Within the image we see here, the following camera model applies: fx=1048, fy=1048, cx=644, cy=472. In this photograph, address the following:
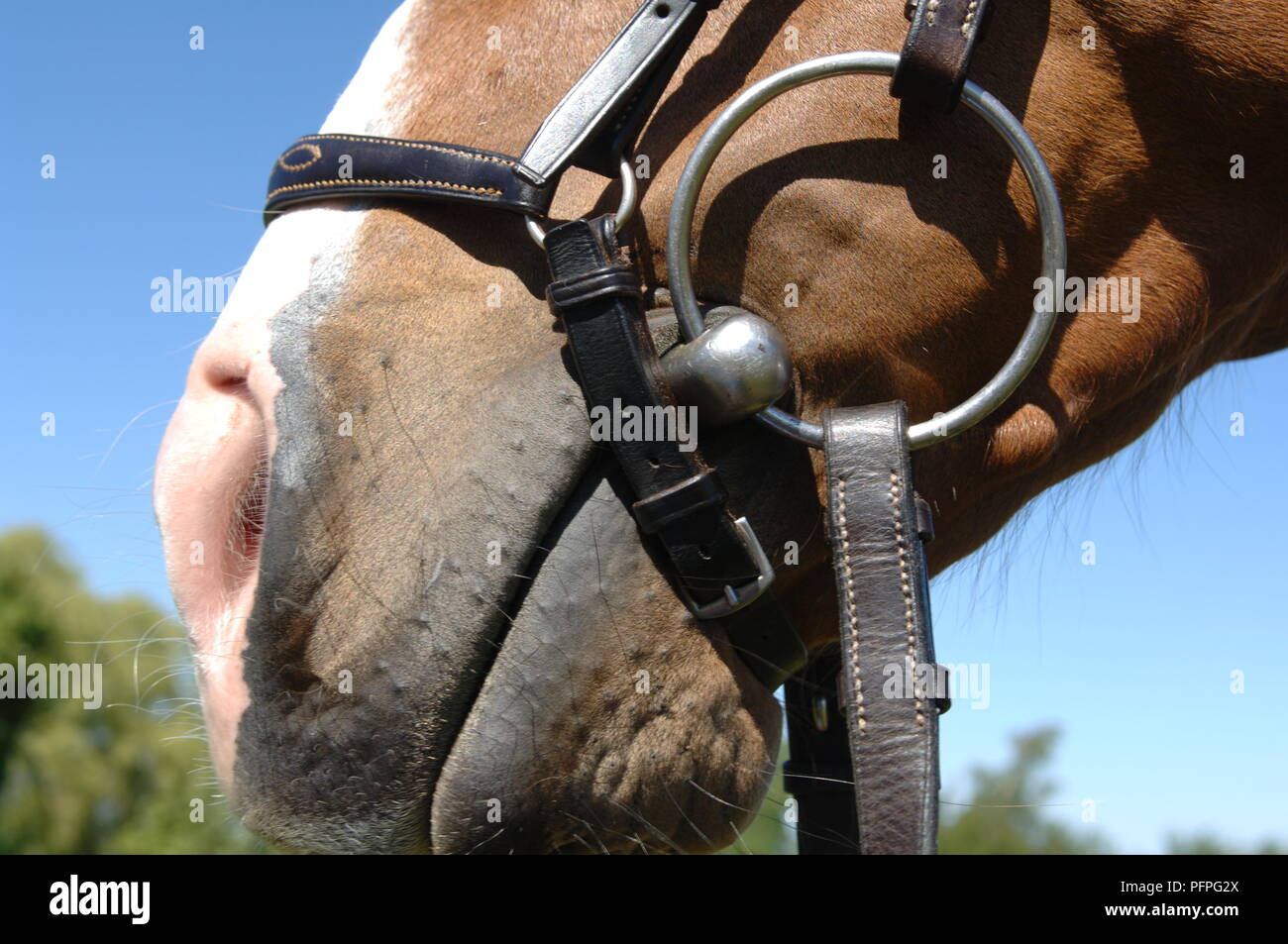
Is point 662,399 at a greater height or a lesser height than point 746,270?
lesser

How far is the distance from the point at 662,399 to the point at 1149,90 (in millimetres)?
785

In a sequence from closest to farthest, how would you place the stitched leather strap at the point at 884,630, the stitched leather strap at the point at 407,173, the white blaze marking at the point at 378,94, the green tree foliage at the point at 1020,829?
the stitched leather strap at the point at 884,630 → the stitched leather strap at the point at 407,173 → the white blaze marking at the point at 378,94 → the green tree foliage at the point at 1020,829

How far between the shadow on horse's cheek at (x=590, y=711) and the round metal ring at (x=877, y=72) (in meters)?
0.25

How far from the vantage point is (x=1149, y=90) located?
1.41m

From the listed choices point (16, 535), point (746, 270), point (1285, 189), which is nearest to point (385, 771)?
point (746, 270)

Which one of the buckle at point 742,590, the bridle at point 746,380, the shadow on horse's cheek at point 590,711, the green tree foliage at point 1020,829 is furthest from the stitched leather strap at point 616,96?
the green tree foliage at point 1020,829

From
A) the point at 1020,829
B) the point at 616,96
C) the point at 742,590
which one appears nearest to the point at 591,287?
the point at 616,96

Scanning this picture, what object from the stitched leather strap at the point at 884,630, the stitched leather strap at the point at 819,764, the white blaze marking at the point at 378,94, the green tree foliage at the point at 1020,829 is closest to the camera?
the stitched leather strap at the point at 884,630

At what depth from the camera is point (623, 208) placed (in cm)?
137

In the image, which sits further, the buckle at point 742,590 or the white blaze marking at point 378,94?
the white blaze marking at point 378,94

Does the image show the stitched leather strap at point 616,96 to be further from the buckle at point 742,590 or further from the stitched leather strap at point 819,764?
the stitched leather strap at point 819,764

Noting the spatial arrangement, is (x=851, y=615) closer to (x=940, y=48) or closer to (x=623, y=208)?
(x=623, y=208)

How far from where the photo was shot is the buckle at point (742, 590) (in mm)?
1359
